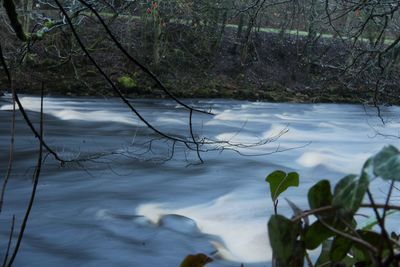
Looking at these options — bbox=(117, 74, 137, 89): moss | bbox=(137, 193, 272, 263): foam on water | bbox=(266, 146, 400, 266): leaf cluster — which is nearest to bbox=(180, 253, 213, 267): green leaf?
bbox=(266, 146, 400, 266): leaf cluster

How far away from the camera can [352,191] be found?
25.4 inches

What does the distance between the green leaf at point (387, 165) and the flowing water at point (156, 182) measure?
2223mm

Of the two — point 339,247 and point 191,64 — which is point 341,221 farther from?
point 191,64

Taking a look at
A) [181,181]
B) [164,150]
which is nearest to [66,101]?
[164,150]

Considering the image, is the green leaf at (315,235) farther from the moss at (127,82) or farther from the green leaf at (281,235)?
the moss at (127,82)

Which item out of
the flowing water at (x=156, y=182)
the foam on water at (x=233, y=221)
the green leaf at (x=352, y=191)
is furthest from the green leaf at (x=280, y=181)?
the foam on water at (x=233, y=221)

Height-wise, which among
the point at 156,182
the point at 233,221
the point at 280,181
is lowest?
the point at 156,182

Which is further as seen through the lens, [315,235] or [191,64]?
[191,64]

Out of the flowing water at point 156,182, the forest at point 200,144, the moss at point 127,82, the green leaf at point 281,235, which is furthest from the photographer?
the moss at point 127,82

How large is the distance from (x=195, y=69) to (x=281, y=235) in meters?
18.0

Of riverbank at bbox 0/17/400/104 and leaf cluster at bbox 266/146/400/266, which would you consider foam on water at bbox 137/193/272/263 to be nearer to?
leaf cluster at bbox 266/146/400/266

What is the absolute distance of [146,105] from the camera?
14312 millimetres

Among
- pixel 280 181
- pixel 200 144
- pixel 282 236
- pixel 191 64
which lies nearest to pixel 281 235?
pixel 282 236

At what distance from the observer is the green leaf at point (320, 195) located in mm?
781
